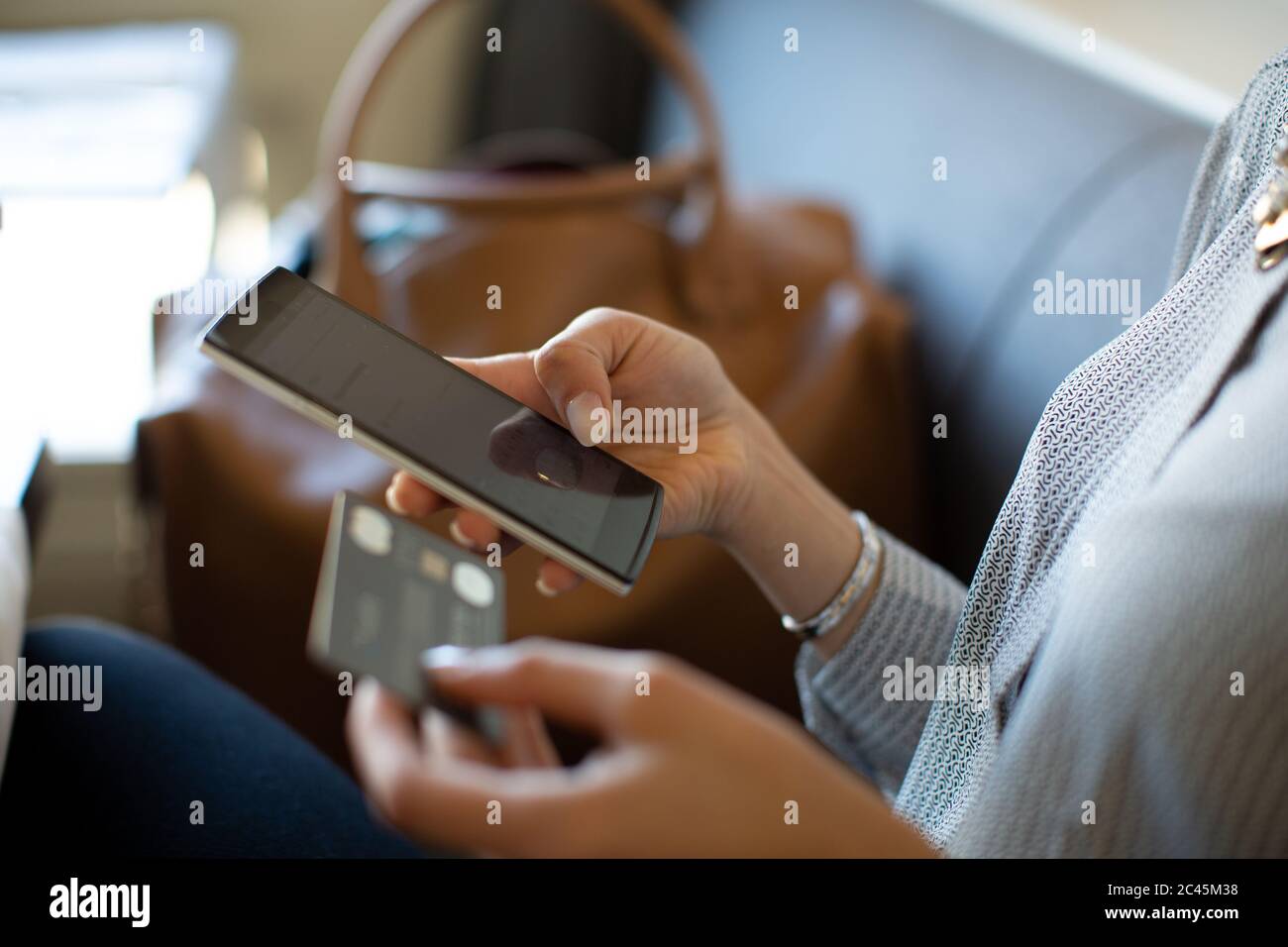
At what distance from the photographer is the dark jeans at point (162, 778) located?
0.42m

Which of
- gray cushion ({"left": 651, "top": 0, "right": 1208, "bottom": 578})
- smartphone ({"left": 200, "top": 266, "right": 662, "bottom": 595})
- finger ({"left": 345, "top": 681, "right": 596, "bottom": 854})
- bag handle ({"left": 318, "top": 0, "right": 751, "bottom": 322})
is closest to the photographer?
finger ({"left": 345, "top": 681, "right": 596, "bottom": 854})

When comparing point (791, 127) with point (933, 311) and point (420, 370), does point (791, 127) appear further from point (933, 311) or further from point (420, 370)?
point (420, 370)

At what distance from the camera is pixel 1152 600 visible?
0.97ft

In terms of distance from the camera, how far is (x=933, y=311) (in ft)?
2.60

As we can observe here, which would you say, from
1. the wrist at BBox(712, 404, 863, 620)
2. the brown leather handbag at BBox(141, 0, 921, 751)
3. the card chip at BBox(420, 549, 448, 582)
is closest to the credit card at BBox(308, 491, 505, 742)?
the card chip at BBox(420, 549, 448, 582)

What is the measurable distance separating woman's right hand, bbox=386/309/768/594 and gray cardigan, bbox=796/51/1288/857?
95 millimetres

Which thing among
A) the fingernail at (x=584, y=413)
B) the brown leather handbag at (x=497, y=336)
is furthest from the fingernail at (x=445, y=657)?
the brown leather handbag at (x=497, y=336)

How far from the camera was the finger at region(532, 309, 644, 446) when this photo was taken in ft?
1.20

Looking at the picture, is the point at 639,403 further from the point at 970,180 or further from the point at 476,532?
the point at 970,180

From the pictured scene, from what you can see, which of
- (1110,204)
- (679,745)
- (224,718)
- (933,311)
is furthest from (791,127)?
(679,745)

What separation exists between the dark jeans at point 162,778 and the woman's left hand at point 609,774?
0.67 ft

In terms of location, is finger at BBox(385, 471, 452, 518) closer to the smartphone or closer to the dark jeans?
the smartphone

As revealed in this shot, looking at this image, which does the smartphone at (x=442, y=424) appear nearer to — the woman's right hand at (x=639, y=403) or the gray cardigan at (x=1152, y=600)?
the woman's right hand at (x=639, y=403)

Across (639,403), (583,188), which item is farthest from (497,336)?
(639,403)
